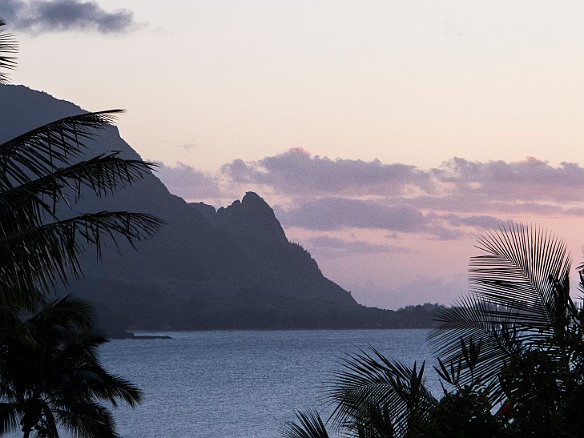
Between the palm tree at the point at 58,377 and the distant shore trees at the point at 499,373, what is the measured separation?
17.1 metres

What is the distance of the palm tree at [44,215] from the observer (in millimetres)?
12141

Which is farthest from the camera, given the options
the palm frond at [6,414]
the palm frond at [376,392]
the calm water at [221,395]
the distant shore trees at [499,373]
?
the calm water at [221,395]

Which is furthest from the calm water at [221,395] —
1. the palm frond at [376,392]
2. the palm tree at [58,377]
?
the palm frond at [376,392]

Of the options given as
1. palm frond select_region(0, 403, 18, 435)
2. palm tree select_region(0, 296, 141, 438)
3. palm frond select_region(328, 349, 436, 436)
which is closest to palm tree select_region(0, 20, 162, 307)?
palm frond select_region(328, 349, 436, 436)

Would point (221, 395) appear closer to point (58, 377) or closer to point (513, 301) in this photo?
point (58, 377)

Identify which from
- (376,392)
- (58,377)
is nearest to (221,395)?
(58,377)

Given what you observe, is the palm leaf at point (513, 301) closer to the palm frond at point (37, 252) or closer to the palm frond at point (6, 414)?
the palm frond at point (37, 252)

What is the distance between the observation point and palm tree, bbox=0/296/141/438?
29375mm

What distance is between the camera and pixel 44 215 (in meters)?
12.0

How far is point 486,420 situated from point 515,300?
282 centimetres

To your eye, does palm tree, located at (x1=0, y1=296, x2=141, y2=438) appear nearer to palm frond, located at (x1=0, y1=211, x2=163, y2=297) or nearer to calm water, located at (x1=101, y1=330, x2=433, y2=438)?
palm frond, located at (x1=0, y1=211, x2=163, y2=297)

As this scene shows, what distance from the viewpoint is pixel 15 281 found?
1217 centimetres

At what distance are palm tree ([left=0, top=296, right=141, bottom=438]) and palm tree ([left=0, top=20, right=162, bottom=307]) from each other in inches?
667

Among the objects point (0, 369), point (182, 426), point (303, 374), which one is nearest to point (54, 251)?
point (0, 369)
